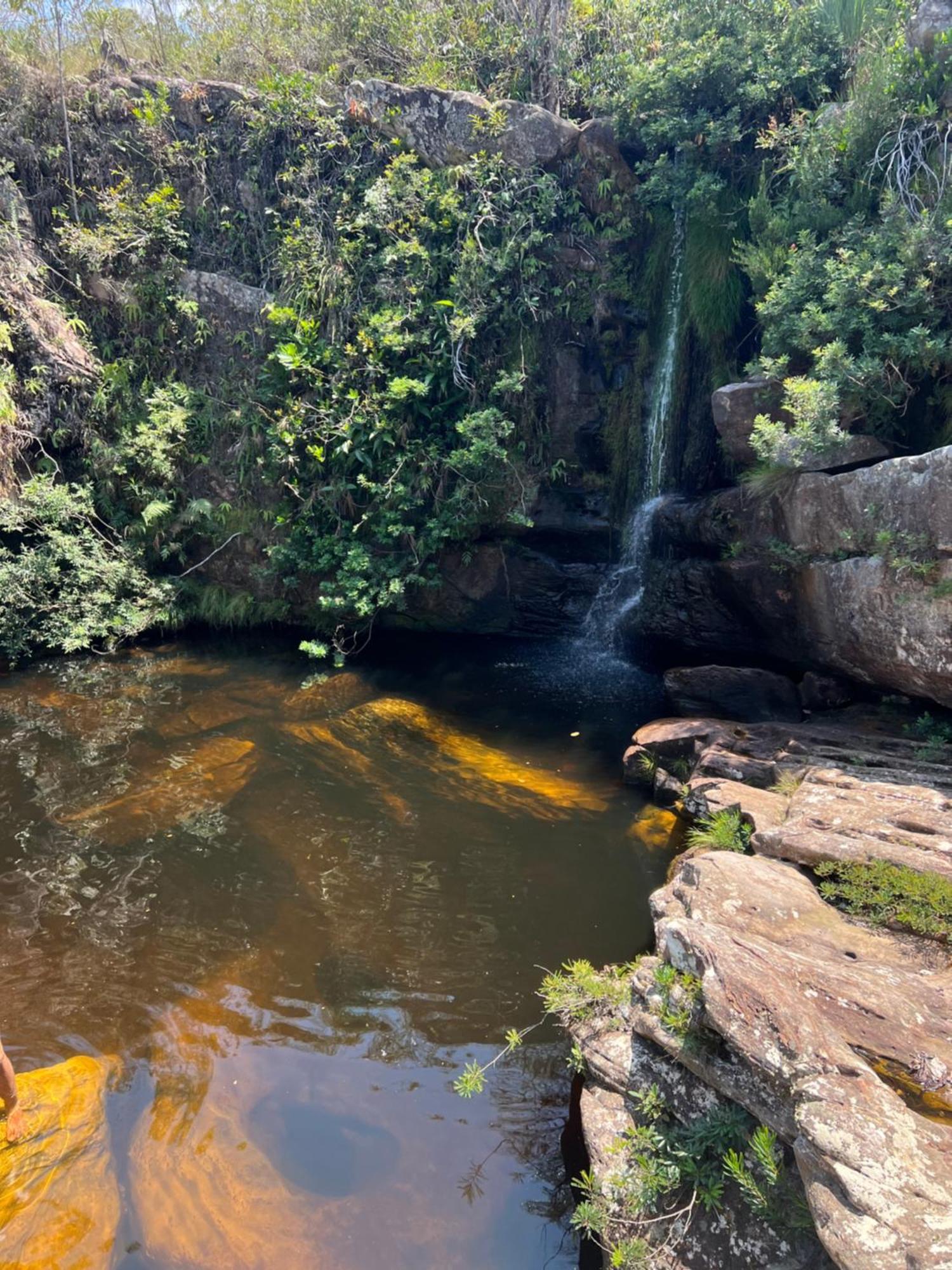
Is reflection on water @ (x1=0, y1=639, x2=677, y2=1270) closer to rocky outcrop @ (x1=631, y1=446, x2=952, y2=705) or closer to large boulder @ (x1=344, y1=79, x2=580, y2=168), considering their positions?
rocky outcrop @ (x1=631, y1=446, x2=952, y2=705)

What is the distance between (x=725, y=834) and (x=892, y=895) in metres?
1.37

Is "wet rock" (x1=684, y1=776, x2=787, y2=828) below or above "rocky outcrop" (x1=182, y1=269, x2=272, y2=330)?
below

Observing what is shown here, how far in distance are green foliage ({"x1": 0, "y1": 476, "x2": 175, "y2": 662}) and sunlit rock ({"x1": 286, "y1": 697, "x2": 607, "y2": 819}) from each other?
385cm

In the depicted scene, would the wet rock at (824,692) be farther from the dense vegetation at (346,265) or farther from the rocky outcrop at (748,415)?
the dense vegetation at (346,265)

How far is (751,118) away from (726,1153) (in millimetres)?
11884

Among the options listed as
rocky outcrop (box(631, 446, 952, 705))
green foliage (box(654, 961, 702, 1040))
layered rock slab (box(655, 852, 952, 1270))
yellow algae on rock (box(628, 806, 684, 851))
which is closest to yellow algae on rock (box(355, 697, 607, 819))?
yellow algae on rock (box(628, 806, 684, 851))

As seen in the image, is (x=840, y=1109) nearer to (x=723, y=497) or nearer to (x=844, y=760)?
(x=844, y=760)

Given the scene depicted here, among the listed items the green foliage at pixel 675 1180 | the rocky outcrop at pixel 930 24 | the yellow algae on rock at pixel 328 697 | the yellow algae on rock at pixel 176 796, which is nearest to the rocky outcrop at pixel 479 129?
the rocky outcrop at pixel 930 24

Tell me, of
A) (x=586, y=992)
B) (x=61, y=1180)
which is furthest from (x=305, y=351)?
(x=61, y=1180)

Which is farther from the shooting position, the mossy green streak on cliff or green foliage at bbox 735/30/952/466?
the mossy green streak on cliff

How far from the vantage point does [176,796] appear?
7.47m

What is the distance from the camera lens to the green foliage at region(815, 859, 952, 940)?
4.22m

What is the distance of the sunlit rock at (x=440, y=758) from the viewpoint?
7.43 m

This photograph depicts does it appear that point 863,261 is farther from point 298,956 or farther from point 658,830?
point 298,956
